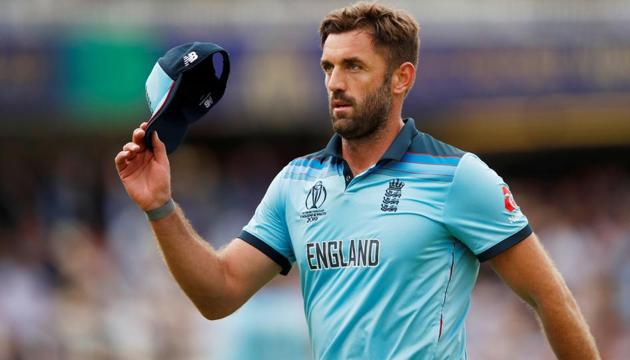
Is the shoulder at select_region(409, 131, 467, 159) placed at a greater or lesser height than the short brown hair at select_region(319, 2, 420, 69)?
lesser

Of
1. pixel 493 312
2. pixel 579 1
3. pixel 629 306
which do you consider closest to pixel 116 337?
pixel 493 312

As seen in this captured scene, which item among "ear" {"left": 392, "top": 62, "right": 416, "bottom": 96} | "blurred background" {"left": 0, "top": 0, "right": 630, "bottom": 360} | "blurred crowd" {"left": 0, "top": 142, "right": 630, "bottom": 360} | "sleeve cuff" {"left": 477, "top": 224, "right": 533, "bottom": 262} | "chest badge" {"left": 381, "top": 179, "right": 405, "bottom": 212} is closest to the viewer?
"sleeve cuff" {"left": 477, "top": 224, "right": 533, "bottom": 262}

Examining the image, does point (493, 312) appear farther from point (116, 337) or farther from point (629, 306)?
point (116, 337)

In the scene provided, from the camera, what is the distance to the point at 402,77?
16.3ft

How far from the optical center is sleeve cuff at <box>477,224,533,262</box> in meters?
4.71

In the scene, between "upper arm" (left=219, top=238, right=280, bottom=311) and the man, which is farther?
"upper arm" (left=219, top=238, right=280, bottom=311)

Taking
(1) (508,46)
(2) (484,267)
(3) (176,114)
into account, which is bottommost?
(2) (484,267)

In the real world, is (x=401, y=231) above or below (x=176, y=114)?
below

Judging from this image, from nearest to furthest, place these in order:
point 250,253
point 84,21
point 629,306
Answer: point 250,253
point 629,306
point 84,21

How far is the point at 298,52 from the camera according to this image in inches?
704

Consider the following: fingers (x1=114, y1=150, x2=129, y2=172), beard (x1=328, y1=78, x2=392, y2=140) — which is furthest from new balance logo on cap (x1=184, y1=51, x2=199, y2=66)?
beard (x1=328, y1=78, x2=392, y2=140)

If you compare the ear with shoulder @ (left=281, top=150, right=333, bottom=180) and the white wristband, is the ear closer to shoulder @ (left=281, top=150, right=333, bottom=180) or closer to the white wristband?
shoulder @ (left=281, top=150, right=333, bottom=180)

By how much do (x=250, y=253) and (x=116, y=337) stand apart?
8.71m

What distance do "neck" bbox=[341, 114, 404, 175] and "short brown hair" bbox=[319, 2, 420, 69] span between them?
23cm
